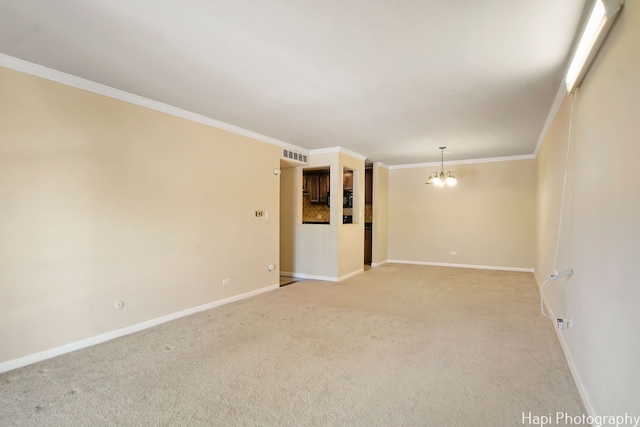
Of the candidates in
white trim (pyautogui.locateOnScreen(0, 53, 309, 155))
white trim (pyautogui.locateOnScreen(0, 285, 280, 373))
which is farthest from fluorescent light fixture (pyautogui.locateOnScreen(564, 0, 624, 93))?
white trim (pyautogui.locateOnScreen(0, 285, 280, 373))

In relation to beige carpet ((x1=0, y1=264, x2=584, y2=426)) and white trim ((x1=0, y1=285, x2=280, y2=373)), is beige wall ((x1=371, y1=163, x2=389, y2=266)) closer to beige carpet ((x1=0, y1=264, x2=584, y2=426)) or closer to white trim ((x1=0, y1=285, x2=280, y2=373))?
beige carpet ((x1=0, y1=264, x2=584, y2=426))

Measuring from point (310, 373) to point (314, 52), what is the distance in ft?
8.32

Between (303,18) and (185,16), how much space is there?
0.76 metres

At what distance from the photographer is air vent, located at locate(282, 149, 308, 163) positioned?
5586 mm

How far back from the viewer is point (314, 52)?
2.50 m

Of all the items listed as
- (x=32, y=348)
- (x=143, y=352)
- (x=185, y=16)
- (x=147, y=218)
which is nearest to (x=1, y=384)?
(x=32, y=348)

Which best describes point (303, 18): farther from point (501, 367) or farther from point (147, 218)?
point (501, 367)

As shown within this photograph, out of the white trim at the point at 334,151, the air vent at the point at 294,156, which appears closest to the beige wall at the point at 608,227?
the white trim at the point at 334,151

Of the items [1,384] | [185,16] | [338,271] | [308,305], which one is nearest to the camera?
[185,16]

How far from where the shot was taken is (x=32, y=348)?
2.69m

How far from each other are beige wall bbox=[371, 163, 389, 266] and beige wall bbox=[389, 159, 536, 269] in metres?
0.31

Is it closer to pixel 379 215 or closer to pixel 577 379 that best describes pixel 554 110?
pixel 577 379

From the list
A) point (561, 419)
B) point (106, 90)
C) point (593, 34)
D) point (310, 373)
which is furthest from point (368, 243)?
point (593, 34)

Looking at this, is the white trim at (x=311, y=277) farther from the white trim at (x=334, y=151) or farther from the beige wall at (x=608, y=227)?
the beige wall at (x=608, y=227)
